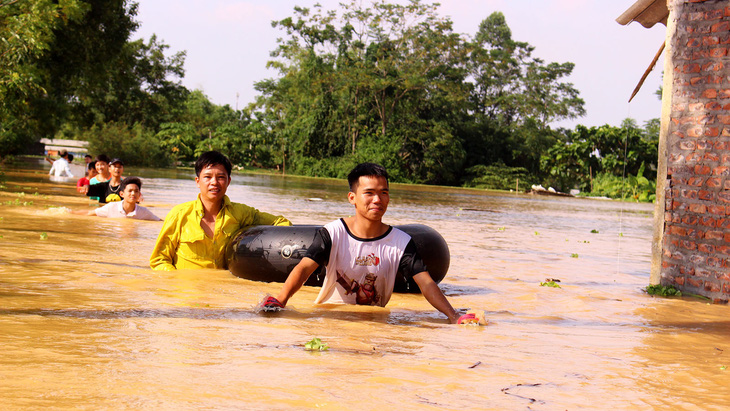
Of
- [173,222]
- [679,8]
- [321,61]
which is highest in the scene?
[321,61]

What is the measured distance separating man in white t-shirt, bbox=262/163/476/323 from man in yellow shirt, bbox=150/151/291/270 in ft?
6.01

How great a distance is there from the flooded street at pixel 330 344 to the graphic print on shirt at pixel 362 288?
7cm

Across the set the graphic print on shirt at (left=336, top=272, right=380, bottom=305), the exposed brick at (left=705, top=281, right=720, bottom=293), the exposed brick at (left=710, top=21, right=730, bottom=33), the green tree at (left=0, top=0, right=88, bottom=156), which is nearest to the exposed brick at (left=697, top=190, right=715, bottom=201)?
the exposed brick at (left=705, top=281, right=720, bottom=293)

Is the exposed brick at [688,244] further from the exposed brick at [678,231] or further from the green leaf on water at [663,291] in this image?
the green leaf on water at [663,291]

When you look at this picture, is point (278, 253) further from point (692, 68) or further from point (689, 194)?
point (692, 68)

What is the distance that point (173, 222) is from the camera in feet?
21.6

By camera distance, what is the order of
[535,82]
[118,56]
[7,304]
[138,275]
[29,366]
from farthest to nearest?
[535,82], [118,56], [138,275], [7,304], [29,366]

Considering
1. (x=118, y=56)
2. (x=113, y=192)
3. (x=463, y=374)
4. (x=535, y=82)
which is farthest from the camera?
(x=535, y=82)

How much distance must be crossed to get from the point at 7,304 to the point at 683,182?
625 cm

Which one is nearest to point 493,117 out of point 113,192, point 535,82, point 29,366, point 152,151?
point 535,82

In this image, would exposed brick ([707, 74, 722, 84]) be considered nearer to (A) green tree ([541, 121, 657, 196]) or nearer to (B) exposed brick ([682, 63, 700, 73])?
(B) exposed brick ([682, 63, 700, 73])

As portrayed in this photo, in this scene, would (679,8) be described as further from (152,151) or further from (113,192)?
(152,151)

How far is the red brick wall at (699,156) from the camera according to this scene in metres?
6.87

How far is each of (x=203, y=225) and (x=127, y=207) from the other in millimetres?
5161
